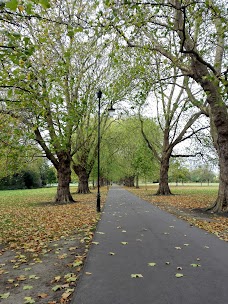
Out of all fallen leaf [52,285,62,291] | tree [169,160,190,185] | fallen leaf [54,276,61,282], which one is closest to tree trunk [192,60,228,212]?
fallen leaf [54,276,61,282]

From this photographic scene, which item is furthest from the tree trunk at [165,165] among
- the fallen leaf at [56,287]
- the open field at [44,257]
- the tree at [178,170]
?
the fallen leaf at [56,287]

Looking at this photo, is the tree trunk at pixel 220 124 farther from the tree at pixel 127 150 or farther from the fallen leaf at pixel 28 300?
the tree at pixel 127 150

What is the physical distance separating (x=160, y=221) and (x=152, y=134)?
955 inches

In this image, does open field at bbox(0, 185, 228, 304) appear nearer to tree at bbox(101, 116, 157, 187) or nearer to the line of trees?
the line of trees

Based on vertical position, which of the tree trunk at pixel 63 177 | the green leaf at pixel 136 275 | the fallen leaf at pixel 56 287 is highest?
the tree trunk at pixel 63 177

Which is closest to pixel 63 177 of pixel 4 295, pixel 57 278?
pixel 57 278

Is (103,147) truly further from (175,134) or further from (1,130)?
(1,130)

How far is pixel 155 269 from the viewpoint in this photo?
5.09m

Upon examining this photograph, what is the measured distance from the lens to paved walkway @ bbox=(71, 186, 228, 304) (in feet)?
12.9

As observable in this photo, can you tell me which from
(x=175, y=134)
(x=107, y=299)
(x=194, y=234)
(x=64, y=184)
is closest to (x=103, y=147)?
(x=175, y=134)

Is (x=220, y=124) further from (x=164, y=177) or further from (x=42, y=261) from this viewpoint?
(x=164, y=177)

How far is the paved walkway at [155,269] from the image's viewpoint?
3.94m

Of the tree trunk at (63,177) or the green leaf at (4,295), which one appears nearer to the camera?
the green leaf at (4,295)

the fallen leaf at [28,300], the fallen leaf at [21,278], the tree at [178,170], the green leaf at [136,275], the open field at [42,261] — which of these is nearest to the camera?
the fallen leaf at [28,300]
